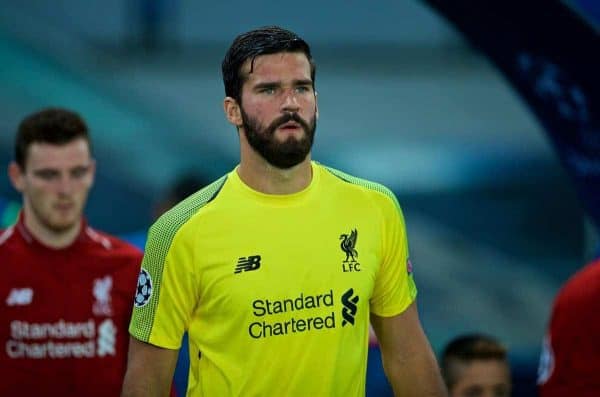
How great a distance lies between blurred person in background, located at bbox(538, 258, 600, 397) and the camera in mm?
5672

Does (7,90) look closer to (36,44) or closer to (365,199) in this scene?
(36,44)

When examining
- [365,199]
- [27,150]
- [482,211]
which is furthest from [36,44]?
[365,199]

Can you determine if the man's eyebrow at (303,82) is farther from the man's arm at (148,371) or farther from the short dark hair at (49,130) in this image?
the short dark hair at (49,130)

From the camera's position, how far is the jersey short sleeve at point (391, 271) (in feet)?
14.8

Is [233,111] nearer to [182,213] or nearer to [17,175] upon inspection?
[182,213]

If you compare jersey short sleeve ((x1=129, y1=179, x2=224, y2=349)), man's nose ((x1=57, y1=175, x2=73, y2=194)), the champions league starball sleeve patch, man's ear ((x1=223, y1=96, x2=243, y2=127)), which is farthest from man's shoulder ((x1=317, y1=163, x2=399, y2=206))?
man's nose ((x1=57, y1=175, x2=73, y2=194))

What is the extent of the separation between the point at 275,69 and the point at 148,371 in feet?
3.16

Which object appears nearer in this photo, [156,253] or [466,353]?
[156,253]

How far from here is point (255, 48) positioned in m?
4.26

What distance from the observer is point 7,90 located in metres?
11.0

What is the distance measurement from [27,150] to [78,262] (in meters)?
0.51

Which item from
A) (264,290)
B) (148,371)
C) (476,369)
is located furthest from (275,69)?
(476,369)

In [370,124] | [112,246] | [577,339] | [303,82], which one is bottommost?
[577,339]

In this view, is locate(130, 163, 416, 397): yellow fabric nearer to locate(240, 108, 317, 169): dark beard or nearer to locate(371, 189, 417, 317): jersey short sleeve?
locate(371, 189, 417, 317): jersey short sleeve
